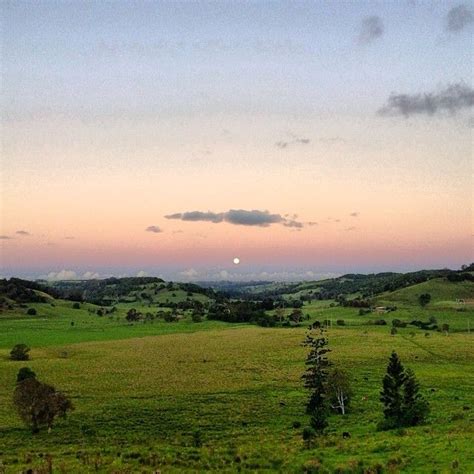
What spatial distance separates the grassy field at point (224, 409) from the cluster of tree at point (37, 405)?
166 centimetres

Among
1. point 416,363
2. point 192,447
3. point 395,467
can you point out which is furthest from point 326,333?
point 395,467

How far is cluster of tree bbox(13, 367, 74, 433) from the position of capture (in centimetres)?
5341

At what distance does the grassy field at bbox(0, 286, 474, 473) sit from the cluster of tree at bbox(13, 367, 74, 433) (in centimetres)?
166

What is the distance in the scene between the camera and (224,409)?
208 feet

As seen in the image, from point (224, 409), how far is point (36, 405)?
77.6 feet

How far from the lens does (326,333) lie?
516 feet

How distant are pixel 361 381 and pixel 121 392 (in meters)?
40.2

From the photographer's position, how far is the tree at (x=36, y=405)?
5341cm

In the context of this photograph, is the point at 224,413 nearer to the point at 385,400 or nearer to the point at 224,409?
the point at 224,409

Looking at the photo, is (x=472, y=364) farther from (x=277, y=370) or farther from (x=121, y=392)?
(x=121, y=392)

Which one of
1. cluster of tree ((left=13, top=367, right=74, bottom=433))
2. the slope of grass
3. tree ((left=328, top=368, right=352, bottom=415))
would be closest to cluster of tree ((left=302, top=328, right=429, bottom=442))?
tree ((left=328, top=368, right=352, bottom=415))

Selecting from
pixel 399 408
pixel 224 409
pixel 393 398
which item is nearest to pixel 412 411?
pixel 399 408

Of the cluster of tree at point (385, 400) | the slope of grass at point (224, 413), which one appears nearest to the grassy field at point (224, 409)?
the slope of grass at point (224, 413)

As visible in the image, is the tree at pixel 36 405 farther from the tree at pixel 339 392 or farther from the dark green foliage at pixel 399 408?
the dark green foliage at pixel 399 408
